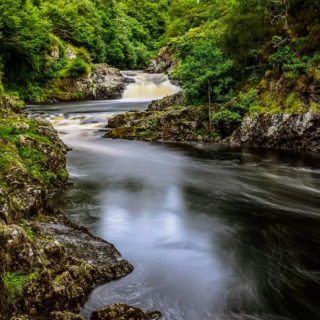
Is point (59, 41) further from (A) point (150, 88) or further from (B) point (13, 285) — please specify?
(B) point (13, 285)

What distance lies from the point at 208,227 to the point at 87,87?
27348 millimetres

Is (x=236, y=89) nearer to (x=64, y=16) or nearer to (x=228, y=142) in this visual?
(x=228, y=142)

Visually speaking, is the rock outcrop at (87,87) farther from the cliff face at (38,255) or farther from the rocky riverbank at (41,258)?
the rocky riverbank at (41,258)

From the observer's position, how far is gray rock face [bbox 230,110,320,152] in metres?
14.0

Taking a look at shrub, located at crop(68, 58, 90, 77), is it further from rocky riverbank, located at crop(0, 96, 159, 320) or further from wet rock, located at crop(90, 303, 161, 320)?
wet rock, located at crop(90, 303, 161, 320)

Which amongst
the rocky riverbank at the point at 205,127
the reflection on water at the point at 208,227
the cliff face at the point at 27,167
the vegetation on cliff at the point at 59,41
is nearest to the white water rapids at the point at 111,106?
the rocky riverbank at the point at 205,127

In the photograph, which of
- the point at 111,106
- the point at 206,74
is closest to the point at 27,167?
the point at 206,74

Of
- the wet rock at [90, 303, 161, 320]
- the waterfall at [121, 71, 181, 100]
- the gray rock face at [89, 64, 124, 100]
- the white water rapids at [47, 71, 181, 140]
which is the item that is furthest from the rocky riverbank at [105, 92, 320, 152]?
the wet rock at [90, 303, 161, 320]

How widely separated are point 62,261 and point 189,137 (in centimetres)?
1367

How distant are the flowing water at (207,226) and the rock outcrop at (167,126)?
120 inches

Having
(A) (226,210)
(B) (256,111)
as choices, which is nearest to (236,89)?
(B) (256,111)

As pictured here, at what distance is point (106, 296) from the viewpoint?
173 inches

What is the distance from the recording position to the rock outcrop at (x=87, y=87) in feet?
101

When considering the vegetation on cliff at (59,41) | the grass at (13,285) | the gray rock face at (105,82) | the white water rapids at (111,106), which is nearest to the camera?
→ the grass at (13,285)
